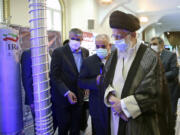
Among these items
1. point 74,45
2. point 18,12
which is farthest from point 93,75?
point 18,12

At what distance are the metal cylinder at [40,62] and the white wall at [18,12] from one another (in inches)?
99.3

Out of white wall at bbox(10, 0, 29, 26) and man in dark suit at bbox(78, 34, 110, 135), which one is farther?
white wall at bbox(10, 0, 29, 26)

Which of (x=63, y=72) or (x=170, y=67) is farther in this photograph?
(x=170, y=67)

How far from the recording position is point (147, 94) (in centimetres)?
112

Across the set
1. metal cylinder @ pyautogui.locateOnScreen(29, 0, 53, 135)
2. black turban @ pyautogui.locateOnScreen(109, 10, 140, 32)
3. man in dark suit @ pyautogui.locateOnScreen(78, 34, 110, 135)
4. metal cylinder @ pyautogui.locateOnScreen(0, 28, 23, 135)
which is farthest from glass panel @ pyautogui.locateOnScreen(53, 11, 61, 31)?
black turban @ pyautogui.locateOnScreen(109, 10, 140, 32)

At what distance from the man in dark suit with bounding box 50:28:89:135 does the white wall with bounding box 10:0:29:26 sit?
190 cm

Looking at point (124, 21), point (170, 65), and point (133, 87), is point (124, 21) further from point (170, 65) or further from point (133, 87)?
point (170, 65)

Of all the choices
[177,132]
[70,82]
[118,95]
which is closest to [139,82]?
[118,95]

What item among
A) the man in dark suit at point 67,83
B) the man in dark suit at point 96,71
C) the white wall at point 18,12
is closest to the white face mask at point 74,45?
the man in dark suit at point 67,83

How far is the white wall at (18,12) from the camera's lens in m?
3.48

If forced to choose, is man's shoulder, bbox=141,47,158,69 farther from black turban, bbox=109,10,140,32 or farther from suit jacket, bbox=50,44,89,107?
suit jacket, bbox=50,44,89,107

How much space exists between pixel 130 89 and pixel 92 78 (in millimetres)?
755

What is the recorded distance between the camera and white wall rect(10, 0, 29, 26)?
11.4 ft

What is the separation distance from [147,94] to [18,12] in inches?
131
